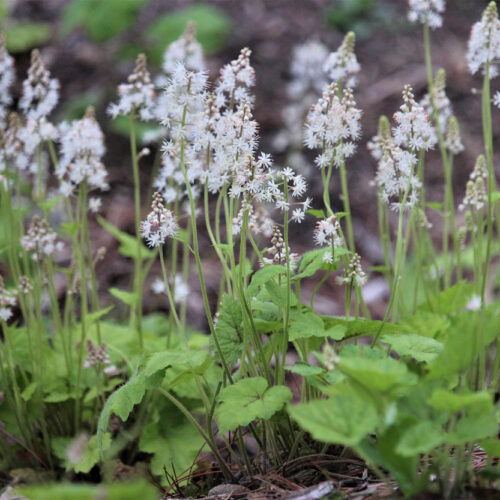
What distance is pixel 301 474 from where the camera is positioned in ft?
6.01

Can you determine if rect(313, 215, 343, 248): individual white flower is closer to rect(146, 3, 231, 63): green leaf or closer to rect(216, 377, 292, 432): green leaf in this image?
rect(216, 377, 292, 432): green leaf

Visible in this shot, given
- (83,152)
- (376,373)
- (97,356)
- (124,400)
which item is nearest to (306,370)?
(376,373)

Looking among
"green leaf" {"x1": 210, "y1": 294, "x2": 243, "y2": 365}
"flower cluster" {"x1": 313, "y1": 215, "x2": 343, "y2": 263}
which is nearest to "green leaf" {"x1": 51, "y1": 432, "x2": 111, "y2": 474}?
"green leaf" {"x1": 210, "y1": 294, "x2": 243, "y2": 365}

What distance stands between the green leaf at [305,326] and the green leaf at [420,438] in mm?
482

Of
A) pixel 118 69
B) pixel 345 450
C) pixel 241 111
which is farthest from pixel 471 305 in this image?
pixel 118 69

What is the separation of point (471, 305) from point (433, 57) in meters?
4.33

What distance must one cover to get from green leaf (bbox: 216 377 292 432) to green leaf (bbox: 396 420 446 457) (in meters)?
0.41

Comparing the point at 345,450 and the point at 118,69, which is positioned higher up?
the point at 118,69

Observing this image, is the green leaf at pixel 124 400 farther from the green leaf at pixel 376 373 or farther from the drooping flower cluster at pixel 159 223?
the green leaf at pixel 376 373

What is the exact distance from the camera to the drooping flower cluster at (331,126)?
1.90 metres

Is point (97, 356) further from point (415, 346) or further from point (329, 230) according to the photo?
point (415, 346)

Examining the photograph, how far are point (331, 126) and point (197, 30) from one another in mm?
4684

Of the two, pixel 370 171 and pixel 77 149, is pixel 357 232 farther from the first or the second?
pixel 77 149

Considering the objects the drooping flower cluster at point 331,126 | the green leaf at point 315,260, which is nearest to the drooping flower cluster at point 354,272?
the green leaf at point 315,260
